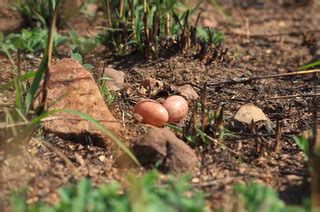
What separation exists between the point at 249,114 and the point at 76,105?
81 centimetres

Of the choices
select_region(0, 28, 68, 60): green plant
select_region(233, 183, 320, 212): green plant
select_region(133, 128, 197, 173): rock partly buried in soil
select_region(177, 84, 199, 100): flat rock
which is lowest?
select_region(233, 183, 320, 212): green plant

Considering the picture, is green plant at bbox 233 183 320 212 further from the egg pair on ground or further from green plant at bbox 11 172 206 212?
the egg pair on ground

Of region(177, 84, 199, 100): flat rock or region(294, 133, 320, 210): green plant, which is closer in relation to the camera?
region(294, 133, 320, 210): green plant

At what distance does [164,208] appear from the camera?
6.59ft

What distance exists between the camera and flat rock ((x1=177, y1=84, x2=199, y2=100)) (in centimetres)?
330

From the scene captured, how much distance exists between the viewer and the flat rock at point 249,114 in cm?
305

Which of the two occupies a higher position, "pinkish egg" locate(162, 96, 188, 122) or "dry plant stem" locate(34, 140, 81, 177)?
"pinkish egg" locate(162, 96, 188, 122)

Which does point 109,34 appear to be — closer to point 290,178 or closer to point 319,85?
point 319,85

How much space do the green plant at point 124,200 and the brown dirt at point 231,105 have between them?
0.78ft

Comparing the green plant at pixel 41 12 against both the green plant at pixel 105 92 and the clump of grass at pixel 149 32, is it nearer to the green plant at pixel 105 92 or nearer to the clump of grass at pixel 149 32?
the clump of grass at pixel 149 32

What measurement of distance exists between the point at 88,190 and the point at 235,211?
1.61 feet

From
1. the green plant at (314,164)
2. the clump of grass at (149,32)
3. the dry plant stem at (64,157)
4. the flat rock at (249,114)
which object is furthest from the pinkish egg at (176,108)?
the clump of grass at (149,32)

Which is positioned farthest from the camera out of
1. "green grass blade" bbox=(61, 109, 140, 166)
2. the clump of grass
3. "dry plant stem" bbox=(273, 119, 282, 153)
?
the clump of grass

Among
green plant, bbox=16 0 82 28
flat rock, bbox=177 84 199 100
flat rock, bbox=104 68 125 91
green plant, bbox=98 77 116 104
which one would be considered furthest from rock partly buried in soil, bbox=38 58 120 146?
green plant, bbox=16 0 82 28
